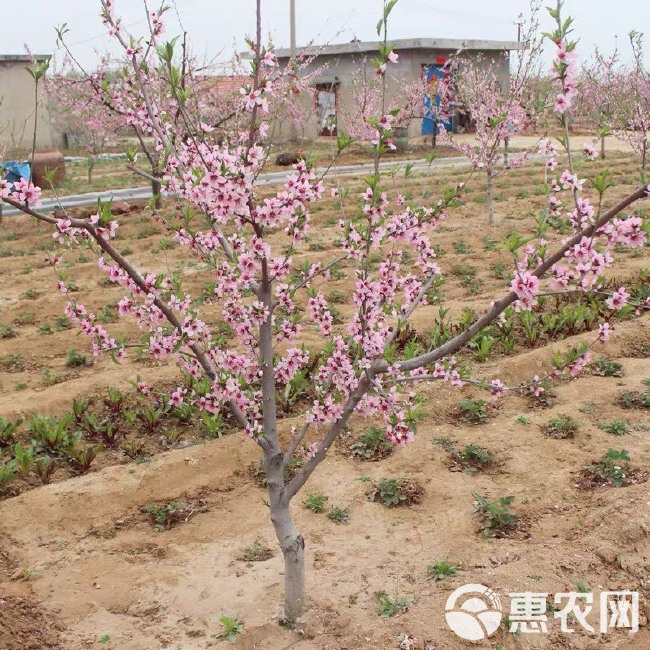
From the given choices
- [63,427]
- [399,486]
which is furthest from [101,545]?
[399,486]

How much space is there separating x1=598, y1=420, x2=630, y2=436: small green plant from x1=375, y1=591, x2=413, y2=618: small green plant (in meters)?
2.66

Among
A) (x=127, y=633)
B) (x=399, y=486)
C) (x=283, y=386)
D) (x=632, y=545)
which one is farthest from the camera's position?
(x=283, y=386)

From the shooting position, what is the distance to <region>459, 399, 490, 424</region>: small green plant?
636 centimetres

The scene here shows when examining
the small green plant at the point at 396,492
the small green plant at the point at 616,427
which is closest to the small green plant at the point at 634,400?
the small green plant at the point at 616,427

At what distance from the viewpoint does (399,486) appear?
539 cm

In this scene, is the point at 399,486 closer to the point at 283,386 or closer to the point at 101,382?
the point at 283,386

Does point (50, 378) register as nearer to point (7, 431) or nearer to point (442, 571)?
point (7, 431)

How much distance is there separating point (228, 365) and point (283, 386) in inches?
113

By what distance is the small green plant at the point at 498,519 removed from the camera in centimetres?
477

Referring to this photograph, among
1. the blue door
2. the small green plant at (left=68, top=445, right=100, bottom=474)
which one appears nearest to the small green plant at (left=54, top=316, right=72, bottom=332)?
the small green plant at (left=68, top=445, right=100, bottom=474)

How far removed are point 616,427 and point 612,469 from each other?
68 cm

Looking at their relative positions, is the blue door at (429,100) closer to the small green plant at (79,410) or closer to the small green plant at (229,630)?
the small green plant at (79,410)
